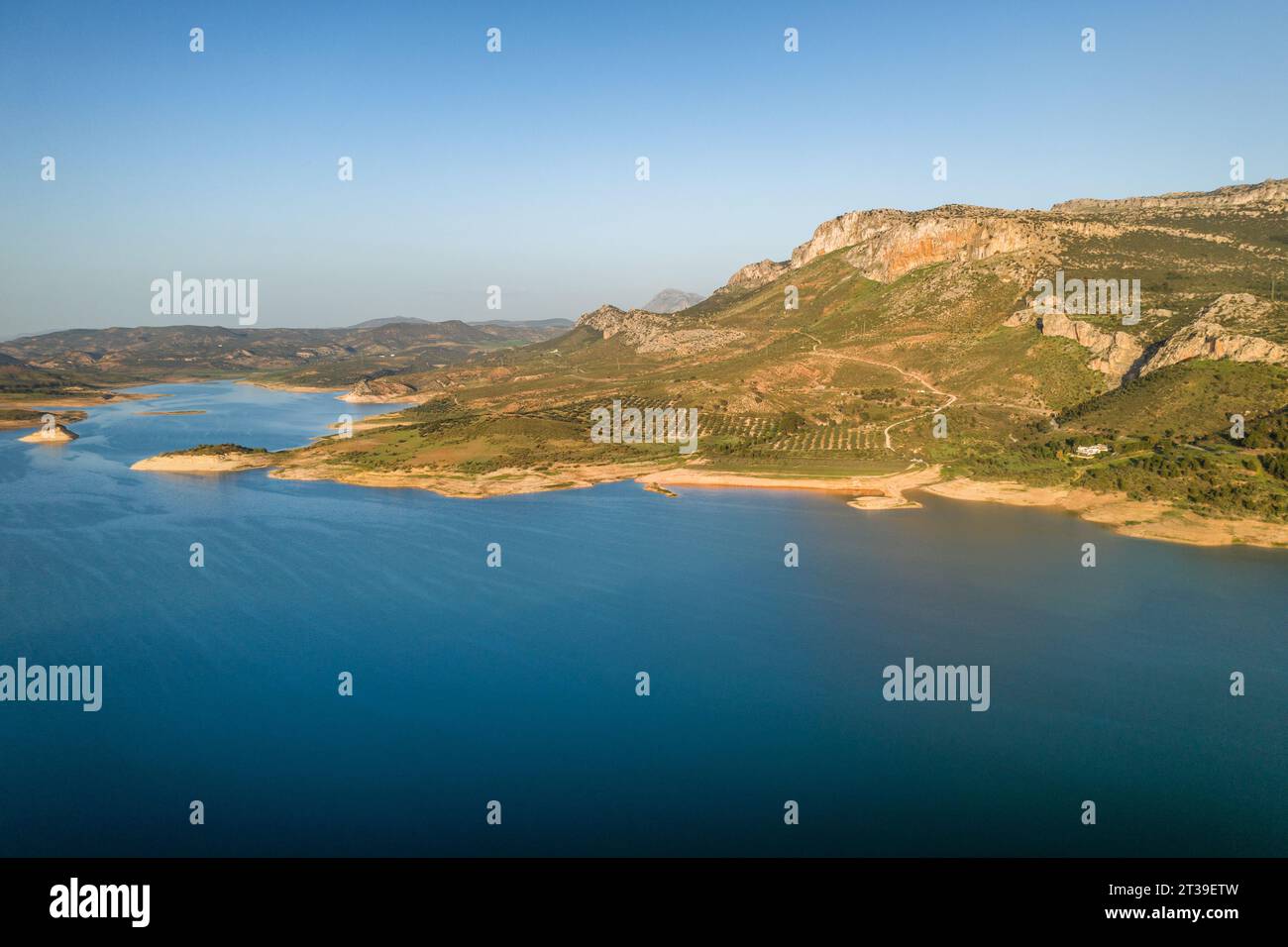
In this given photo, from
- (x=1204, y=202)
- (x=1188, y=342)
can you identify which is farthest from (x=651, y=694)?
(x=1204, y=202)

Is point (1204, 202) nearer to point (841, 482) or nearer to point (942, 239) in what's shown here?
point (942, 239)

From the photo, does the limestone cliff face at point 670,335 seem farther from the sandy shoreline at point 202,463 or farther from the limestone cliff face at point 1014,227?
the sandy shoreline at point 202,463

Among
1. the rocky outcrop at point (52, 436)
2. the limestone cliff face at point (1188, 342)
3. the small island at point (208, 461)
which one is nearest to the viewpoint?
the limestone cliff face at point (1188, 342)

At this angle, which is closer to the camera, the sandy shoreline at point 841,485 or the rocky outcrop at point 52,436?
the sandy shoreline at point 841,485

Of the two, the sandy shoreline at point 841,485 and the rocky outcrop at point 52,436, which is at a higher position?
the rocky outcrop at point 52,436

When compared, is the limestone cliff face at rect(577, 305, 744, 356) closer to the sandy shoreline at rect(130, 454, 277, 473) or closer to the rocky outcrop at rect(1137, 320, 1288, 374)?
the rocky outcrop at rect(1137, 320, 1288, 374)

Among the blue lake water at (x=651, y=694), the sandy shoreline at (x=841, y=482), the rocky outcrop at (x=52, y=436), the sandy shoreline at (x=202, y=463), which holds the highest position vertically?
the rocky outcrop at (x=52, y=436)

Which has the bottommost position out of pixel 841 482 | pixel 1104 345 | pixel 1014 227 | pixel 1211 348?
pixel 841 482

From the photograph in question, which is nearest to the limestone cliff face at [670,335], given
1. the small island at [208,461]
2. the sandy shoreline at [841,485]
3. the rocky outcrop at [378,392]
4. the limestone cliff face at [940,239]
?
the limestone cliff face at [940,239]

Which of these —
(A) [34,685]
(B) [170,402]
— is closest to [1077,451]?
(A) [34,685]
